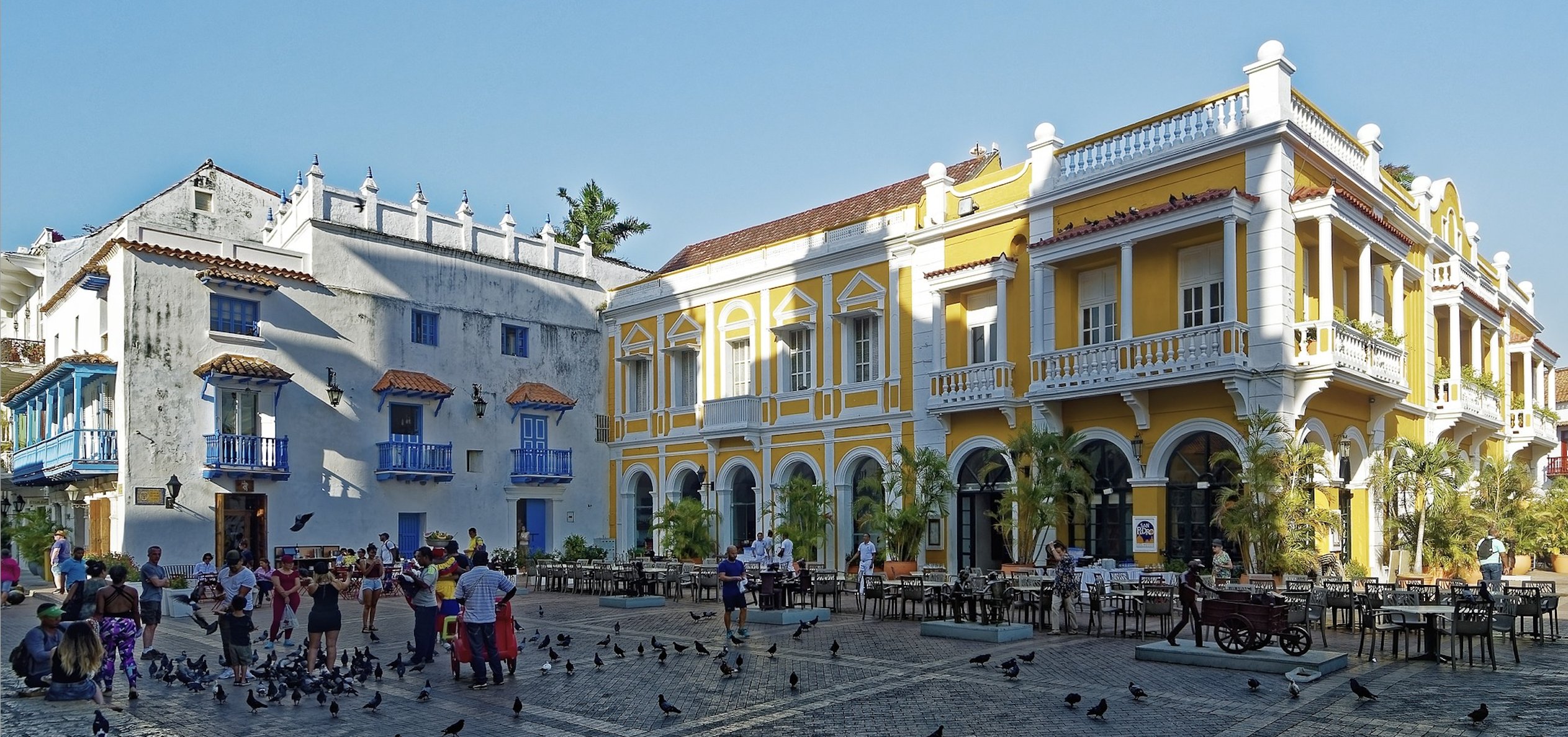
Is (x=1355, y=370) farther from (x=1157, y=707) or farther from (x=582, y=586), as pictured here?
(x=582, y=586)

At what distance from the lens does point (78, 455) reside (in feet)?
86.8

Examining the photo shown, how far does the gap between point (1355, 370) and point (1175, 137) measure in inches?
221

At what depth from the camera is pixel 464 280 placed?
109 feet

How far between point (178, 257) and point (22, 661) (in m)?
17.3

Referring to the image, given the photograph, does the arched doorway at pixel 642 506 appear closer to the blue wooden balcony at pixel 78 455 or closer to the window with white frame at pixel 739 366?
the window with white frame at pixel 739 366

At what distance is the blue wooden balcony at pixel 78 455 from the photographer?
26.3m

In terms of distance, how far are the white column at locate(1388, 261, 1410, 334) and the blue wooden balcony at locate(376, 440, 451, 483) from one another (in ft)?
78.6

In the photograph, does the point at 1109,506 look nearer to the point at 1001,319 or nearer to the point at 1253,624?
the point at 1001,319

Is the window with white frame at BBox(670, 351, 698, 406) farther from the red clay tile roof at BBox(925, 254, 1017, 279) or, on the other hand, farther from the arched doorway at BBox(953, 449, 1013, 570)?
the arched doorway at BBox(953, 449, 1013, 570)

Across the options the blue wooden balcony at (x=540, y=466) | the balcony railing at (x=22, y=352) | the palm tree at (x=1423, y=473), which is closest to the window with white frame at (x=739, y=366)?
the blue wooden balcony at (x=540, y=466)

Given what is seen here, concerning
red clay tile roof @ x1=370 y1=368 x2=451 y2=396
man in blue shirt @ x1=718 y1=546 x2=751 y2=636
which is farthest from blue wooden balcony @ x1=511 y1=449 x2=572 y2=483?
man in blue shirt @ x1=718 y1=546 x2=751 y2=636

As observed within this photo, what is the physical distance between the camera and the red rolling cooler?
13125 mm

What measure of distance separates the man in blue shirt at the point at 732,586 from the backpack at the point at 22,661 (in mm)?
8675

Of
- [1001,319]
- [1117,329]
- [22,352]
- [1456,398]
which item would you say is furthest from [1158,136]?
[22,352]
